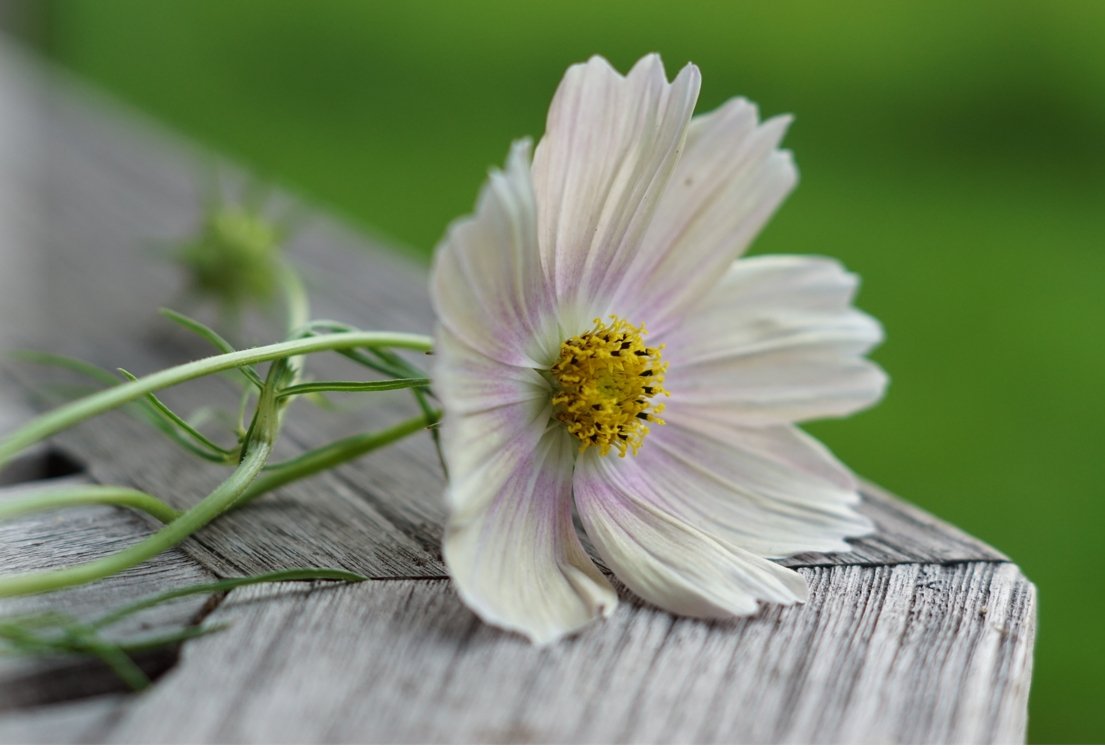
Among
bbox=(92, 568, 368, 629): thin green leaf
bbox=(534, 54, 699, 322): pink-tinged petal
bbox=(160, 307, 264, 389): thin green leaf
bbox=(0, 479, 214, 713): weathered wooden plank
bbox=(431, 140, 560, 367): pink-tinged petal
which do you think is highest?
bbox=(534, 54, 699, 322): pink-tinged petal

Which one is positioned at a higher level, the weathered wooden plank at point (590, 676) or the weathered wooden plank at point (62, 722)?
the weathered wooden plank at point (590, 676)

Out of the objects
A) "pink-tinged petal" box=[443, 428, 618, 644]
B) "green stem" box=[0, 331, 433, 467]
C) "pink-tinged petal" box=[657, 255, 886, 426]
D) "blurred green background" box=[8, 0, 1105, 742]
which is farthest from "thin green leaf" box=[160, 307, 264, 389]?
"blurred green background" box=[8, 0, 1105, 742]

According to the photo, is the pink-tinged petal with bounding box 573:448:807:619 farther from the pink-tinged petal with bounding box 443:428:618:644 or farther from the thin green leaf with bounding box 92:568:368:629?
the thin green leaf with bounding box 92:568:368:629

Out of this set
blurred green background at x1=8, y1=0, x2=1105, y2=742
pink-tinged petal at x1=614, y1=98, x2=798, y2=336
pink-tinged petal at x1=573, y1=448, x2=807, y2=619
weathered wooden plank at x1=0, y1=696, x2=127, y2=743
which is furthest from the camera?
blurred green background at x1=8, y1=0, x2=1105, y2=742

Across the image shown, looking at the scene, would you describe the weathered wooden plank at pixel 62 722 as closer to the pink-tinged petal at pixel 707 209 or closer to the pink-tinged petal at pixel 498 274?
the pink-tinged petal at pixel 498 274

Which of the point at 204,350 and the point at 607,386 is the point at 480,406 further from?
the point at 204,350

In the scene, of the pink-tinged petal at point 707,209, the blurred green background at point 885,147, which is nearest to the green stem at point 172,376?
the pink-tinged petal at point 707,209
